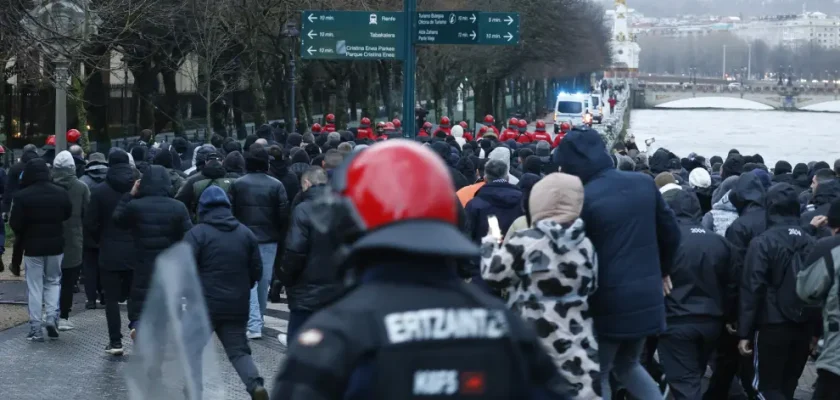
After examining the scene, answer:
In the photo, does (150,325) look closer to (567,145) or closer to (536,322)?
(536,322)

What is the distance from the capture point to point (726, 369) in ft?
31.7

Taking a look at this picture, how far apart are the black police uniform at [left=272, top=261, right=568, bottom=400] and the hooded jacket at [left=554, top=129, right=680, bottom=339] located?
356cm

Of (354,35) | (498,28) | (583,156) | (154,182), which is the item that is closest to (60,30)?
(154,182)

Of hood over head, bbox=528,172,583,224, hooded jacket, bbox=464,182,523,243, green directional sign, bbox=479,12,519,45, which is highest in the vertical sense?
green directional sign, bbox=479,12,519,45

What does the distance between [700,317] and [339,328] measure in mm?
6234

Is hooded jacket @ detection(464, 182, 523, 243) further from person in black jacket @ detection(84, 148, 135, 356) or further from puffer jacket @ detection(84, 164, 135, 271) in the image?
puffer jacket @ detection(84, 164, 135, 271)

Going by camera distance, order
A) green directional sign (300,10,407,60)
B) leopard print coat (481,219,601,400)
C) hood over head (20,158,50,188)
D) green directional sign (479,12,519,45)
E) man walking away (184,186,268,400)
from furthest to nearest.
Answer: green directional sign (479,12,519,45), green directional sign (300,10,407,60), hood over head (20,158,50,188), man walking away (184,186,268,400), leopard print coat (481,219,601,400)

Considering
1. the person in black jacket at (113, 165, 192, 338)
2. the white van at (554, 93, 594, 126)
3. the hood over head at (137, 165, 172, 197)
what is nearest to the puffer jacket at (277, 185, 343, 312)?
the person in black jacket at (113, 165, 192, 338)

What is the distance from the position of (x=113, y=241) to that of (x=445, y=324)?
8.91 m

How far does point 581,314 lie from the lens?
19.7 ft

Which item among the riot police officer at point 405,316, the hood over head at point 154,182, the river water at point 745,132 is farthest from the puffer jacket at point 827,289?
the river water at point 745,132

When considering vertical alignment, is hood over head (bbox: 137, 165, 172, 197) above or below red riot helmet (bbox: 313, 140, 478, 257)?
below

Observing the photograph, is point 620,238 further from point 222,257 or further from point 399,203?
point 399,203

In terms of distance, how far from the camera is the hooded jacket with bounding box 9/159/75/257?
11.4 m
